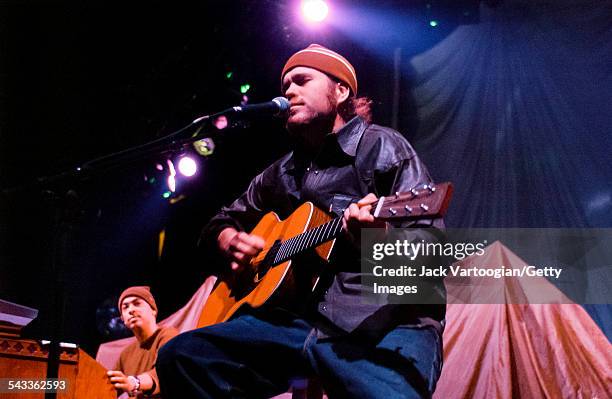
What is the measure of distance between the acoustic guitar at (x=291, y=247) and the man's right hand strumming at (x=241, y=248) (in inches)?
1.5

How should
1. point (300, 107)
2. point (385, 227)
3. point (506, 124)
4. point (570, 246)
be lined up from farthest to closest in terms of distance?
1. point (506, 124)
2. point (570, 246)
3. point (300, 107)
4. point (385, 227)

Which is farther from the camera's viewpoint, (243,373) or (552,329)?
(552,329)

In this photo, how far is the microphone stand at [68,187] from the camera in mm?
2412

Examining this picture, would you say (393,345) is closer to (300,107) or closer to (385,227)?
(385,227)

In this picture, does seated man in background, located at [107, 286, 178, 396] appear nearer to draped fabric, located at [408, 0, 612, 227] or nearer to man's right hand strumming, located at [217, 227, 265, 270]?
man's right hand strumming, located at [217, 227, 265, 270]

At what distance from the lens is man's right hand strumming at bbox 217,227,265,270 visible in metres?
2.74

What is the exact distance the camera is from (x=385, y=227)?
2029 mm

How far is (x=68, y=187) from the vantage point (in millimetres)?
2529

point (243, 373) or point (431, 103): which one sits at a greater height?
point (431, 103)

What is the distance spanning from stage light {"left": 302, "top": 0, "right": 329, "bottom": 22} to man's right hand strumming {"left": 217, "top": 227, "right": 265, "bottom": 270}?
3.25m

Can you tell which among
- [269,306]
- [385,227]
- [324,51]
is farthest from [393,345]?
[324,51]

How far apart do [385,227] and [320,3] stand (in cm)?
406

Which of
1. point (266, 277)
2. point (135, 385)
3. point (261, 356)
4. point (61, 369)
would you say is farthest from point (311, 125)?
point (135, 385)

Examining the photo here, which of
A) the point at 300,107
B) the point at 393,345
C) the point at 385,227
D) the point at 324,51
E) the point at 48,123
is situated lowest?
the point at 393,345
